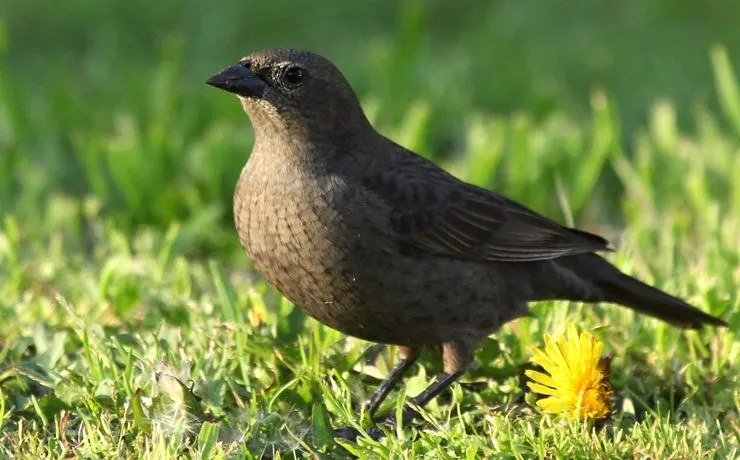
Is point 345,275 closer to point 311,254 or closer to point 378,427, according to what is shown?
point 311,254

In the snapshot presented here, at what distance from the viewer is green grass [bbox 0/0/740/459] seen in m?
4.19

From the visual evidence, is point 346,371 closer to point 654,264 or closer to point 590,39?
point 654,264

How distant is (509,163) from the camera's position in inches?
276

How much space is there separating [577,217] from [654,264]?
1011 mm

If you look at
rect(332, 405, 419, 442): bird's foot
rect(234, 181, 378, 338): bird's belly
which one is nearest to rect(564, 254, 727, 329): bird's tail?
rect(332, 405, 419, 442): bird's foot

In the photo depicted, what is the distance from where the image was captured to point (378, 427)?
421 cm

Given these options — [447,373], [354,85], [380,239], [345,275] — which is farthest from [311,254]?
[354,85]

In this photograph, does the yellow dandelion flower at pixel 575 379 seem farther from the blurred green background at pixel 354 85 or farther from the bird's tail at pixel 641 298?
the blurred green background at pixel 354 85

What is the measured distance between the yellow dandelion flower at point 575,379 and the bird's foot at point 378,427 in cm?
46

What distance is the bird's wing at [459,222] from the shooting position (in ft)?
15.4

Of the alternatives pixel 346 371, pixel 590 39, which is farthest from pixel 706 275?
pixel 590 39

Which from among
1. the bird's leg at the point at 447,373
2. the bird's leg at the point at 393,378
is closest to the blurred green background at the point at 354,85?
the bird's leg at the point at 393,378

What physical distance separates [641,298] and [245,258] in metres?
2.15

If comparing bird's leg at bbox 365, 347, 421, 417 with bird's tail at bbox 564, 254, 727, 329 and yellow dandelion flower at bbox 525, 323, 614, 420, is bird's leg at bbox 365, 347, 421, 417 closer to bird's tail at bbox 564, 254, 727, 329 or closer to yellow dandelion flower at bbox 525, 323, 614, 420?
yellow dandelion flower at bbox 525, 323, 614, 420
